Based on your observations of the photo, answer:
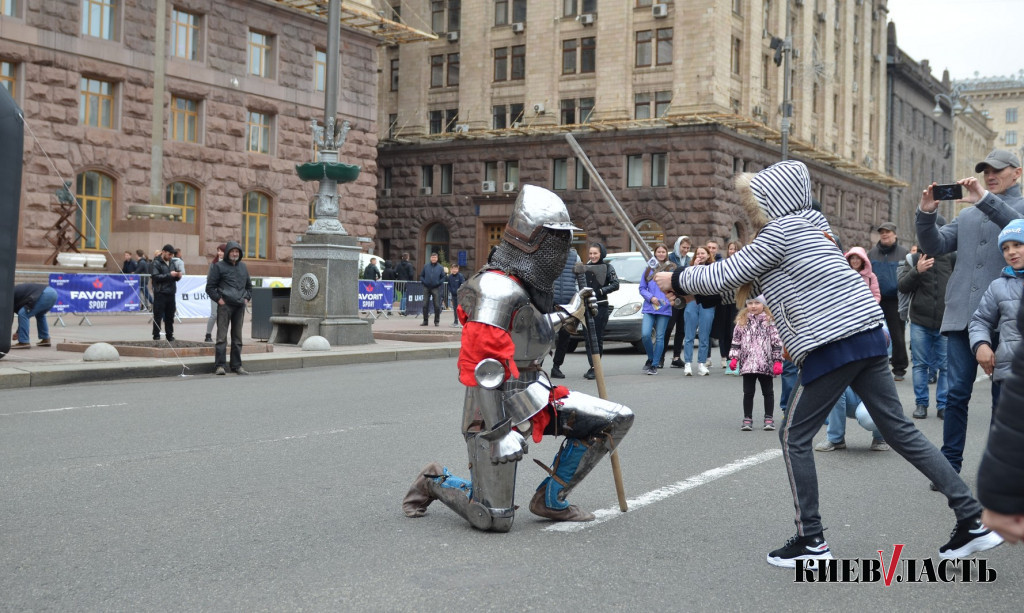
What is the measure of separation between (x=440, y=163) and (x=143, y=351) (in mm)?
31101

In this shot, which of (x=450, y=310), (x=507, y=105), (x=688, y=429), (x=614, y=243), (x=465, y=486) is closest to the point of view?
(x=465, y=486)

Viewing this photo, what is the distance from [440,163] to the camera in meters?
45.0

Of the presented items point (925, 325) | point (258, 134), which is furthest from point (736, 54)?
point (925, 325)

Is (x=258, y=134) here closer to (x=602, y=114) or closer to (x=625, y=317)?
(x=602, y=114)

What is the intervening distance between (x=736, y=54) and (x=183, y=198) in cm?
2213

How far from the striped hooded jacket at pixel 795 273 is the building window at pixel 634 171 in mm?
35422

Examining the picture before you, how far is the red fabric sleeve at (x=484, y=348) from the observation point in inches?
194

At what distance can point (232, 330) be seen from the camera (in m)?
14.1

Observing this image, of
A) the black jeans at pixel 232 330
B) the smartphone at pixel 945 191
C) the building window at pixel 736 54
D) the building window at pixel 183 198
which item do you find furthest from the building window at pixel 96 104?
the smartphone at pixel 945 191

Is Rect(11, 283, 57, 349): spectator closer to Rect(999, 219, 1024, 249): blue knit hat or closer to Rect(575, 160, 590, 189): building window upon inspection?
Rect(999, 219, 1024, 249): blue knit hat

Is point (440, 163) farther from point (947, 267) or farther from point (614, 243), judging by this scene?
point (947, 267)

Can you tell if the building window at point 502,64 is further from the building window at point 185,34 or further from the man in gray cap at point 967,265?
the man in gray cap at point 967,265

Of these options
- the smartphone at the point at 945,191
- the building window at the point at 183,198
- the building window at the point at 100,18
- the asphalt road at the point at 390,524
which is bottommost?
the asphalt road at the point at 390,524

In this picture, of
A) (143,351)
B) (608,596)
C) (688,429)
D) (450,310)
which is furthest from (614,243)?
(608,596)
